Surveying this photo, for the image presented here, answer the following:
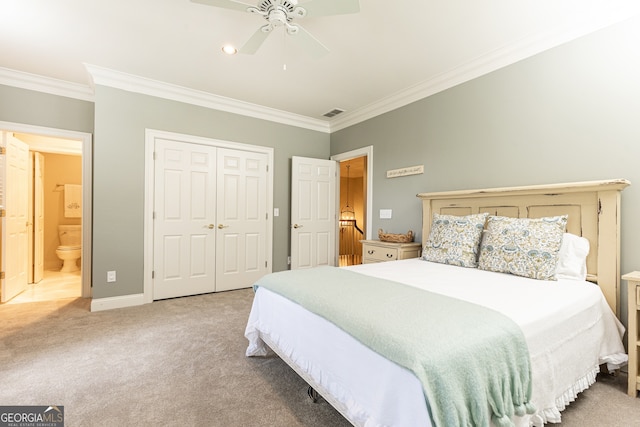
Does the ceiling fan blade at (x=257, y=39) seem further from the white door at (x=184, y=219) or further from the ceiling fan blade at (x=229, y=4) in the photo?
the white door at (x=184, y=219)

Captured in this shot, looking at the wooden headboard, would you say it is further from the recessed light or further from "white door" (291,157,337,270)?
the recessed light

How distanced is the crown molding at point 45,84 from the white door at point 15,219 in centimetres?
60

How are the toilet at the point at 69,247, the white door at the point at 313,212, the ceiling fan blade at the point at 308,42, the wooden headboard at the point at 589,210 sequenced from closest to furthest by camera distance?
the wooden headboard at the point at 589,210 < the ceiling fan blade at the point at 308,42 < the white door at the point at 313,212 < the toilet at the point at 69,247

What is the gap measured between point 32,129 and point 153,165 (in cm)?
139

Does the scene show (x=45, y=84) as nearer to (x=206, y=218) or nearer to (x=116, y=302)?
(x=206, y=218)

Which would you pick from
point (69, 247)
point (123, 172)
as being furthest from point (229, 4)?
point (69, 247)

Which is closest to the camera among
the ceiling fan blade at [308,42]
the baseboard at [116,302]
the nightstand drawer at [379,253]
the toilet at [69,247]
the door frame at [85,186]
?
the ceiling fan blade at [308,42]

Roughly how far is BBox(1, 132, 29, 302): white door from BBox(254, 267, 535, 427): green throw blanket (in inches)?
162

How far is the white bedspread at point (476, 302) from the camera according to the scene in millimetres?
1071

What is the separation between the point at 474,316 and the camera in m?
1.23

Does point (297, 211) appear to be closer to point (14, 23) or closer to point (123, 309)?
point (123, 309)

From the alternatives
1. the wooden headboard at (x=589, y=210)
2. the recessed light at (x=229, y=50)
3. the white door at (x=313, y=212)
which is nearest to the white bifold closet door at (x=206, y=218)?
the white door at (x=313, y=212)

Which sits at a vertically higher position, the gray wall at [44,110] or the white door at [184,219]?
the gray wall at [44,110]

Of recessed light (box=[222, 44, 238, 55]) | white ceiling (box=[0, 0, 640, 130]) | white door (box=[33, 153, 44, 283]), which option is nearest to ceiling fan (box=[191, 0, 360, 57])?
white ceiling (box=[0, 0, 640, 130])
